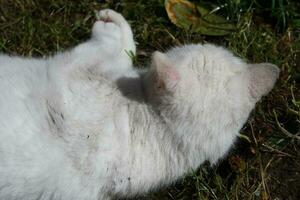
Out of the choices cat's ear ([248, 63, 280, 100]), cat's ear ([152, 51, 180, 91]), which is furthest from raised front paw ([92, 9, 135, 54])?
cat's ear ([248, 63, 280, 100])

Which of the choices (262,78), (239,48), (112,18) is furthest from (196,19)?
(262,78)

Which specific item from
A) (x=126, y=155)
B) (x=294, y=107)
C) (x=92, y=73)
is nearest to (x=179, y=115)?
(x=126, y=155)

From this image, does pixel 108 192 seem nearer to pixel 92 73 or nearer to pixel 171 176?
pixel 171 176

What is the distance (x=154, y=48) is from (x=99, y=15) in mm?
471

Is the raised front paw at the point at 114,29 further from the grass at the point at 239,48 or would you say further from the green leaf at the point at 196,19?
the green leaf at the point at 196,19

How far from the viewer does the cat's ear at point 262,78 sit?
2.77 meters

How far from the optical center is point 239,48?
3645mm

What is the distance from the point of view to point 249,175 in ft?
10.9

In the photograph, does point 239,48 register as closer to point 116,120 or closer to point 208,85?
point 208,85

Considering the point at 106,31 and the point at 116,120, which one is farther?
the point at 106,31

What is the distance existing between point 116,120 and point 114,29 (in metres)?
0.80

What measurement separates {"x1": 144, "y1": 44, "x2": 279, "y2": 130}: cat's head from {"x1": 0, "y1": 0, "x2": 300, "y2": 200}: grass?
559 millimetres

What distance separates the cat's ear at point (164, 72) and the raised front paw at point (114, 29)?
2.51ft

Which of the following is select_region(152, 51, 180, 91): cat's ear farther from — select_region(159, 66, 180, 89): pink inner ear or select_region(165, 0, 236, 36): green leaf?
select_region(165, 0, 236, 36): green leaf
